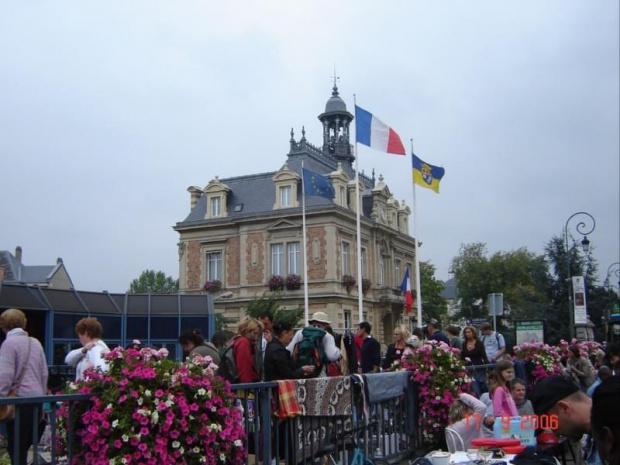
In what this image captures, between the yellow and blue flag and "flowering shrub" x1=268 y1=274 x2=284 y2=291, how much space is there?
19.6 meters

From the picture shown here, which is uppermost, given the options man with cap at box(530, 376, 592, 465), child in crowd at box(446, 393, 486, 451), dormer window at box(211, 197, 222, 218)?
dormer window at box(211, 197, 222, 218)

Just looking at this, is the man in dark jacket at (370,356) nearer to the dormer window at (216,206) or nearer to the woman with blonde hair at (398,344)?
the woman with blonde hair at (398,344)

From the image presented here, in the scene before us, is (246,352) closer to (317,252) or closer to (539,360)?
(539,360)

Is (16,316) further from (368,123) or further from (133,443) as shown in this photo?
(368,123)

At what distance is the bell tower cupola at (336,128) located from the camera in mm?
51906

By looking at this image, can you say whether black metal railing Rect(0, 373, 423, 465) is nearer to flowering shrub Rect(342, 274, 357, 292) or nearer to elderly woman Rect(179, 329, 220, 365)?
elderly woman Rect(179, 329, 220, 365)

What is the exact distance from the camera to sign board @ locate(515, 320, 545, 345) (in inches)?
825

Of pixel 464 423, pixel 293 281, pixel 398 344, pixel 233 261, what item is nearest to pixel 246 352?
pixel 464 423

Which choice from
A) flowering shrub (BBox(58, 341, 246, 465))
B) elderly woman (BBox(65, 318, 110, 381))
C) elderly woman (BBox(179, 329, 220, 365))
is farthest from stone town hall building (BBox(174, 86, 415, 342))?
flowering shrub (BBox(58, 341, 246, 465))

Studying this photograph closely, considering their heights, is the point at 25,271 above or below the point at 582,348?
above

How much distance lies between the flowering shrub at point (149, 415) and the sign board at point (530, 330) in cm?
1710

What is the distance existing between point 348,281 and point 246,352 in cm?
3521

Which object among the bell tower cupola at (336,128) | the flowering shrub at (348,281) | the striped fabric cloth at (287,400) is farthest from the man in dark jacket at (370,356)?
the bell tower cupola at (336,128)

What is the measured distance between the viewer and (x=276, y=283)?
1695 inches
